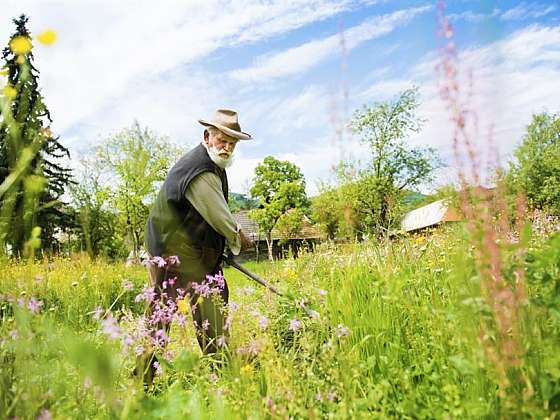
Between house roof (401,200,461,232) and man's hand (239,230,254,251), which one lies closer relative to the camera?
house roof (401,200,461,232)

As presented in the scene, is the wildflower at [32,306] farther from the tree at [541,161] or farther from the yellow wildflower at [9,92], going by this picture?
the tree at [541,161]

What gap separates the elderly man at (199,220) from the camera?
373cm

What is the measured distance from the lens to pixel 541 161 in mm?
38281

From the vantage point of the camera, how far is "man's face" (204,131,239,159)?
3.98m

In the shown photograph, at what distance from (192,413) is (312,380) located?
566 mm

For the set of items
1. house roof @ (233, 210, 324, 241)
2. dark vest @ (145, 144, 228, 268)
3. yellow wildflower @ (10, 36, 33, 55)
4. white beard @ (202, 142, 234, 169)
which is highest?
house roof @ (233, 210, 324, 241)

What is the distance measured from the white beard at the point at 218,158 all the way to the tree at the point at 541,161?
110 ft

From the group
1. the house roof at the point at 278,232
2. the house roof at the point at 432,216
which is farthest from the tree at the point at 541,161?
the house roof at the point at 278,232

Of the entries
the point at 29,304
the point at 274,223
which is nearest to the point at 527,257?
the point at 29,304

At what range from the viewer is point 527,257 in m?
1.87

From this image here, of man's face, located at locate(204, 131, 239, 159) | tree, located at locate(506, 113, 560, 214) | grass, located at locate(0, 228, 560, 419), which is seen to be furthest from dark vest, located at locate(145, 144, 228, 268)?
tree, located at locate(506, 113, 560, 214)

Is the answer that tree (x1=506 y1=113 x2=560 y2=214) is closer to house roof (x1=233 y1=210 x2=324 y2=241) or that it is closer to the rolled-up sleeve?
house roof (x1=233 y1=210 x2=324 y2=241)

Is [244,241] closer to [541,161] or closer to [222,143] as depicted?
[222,143]

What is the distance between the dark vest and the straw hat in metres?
0.25
